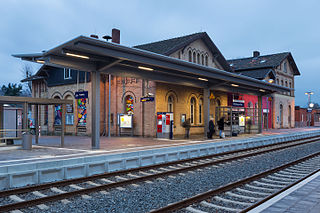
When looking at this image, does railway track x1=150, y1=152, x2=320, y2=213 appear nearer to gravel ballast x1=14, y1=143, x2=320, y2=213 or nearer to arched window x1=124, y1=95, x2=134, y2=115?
gravel ballast x1=14, y1=143, x2=320, y2=213

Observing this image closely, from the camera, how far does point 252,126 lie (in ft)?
85.9

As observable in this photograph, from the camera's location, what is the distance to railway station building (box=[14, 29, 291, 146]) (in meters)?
15.4

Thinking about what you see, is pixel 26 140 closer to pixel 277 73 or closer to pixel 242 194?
pixel 242 194

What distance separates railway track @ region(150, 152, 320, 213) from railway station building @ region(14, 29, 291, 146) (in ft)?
24.5

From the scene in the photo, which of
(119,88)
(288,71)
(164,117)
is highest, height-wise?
(288,71)

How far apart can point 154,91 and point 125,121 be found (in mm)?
3228

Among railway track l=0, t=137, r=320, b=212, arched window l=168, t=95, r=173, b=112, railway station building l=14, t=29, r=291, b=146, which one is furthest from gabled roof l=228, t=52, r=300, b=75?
railway track l=0, t=137, r=320, b=212

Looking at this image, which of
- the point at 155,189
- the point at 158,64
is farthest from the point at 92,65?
the point at 155,189

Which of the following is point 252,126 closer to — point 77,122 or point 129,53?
point 77,122

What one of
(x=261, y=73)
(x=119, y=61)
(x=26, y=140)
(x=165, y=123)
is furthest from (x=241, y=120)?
(x=26, y=140)

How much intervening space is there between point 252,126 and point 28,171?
21.9 m

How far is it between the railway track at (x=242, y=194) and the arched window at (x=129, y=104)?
1467 centimetres

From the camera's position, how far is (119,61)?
12883 millimetres

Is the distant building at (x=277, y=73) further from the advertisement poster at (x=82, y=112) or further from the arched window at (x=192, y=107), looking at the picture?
the advertisement poster at (x=82, y=112)
